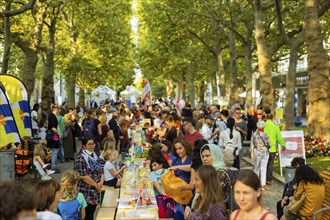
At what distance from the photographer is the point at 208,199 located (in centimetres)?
549

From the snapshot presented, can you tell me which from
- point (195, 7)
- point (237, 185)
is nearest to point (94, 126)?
point (237, 185)

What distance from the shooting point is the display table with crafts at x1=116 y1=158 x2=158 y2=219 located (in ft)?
23.6

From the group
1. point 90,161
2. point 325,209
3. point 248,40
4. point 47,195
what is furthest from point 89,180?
point 248,40

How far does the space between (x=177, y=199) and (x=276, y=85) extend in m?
60.7

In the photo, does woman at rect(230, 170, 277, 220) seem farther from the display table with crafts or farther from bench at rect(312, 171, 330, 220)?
bench at rect(312, 171, 330, 220)

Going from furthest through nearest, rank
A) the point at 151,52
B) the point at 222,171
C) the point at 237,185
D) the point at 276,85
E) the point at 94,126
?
the point at 276,85 < the point at 151,52 < the point at 94,126 < the point at 222,171 < the point at 237,185

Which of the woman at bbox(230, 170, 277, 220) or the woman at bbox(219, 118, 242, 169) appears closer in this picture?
the woman at bbox(230, 170, 277, 220)

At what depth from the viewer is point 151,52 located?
55031 millimetres

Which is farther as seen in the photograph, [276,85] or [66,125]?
[276,85]

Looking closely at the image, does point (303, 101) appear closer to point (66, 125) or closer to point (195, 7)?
point (195, 7)

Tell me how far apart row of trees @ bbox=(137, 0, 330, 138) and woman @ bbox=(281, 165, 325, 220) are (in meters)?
12.4

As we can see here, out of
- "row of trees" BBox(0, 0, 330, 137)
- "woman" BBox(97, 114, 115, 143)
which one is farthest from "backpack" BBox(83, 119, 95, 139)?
"row of trees" BBox(0, 0, 330, 137)

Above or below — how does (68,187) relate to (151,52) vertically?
below

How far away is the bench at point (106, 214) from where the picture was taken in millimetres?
7688
